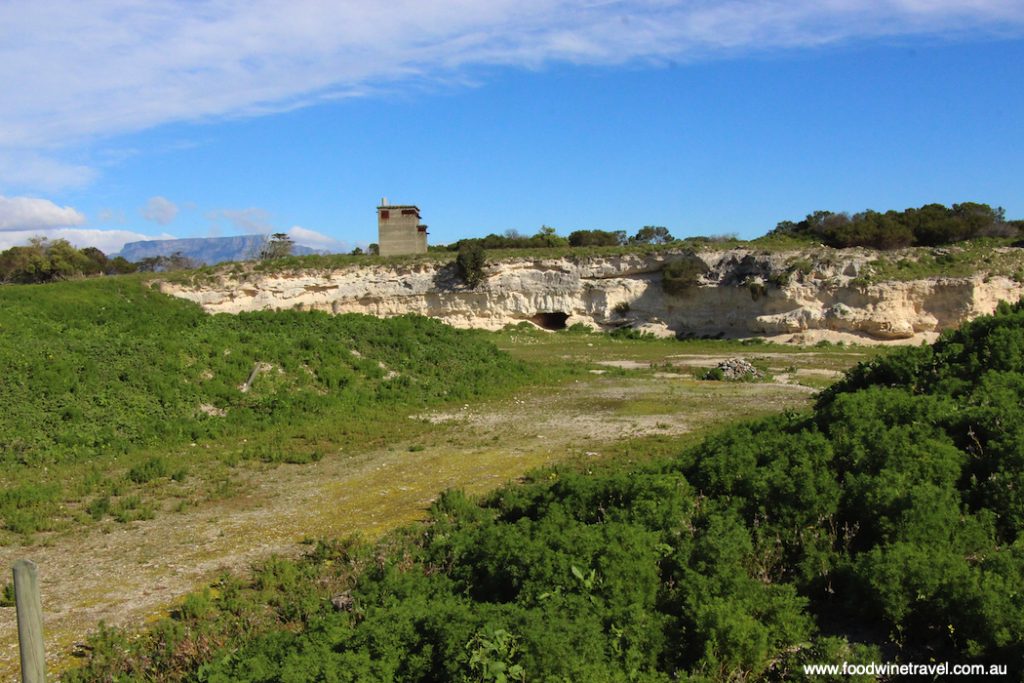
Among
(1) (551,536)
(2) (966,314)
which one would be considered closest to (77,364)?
(1) (551,536)

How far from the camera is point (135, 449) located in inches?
501

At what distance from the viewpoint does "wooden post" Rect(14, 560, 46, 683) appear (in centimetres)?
415

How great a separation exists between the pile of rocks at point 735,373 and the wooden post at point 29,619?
720 inches

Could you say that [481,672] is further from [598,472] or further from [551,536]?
[598,472]

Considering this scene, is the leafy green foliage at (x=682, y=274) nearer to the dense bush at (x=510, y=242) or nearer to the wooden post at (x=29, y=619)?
the dense bush at (x=510, y=242)

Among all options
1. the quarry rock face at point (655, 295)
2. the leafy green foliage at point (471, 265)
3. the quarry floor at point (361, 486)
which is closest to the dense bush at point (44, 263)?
the quarry rock face at point (655, 295)

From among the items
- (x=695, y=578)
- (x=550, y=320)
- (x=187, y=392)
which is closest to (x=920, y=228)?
(x=550, y=320)

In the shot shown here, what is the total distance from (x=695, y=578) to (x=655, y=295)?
34.6m

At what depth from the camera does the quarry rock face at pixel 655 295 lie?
33.2 m

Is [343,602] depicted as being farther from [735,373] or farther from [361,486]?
[735,373]

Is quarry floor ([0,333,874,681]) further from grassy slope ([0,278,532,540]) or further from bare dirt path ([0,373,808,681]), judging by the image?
grassy slope ([0,278,532,540])

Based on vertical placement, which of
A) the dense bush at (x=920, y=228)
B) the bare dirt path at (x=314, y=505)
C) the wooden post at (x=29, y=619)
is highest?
the dense bush at (x=920, y=228)

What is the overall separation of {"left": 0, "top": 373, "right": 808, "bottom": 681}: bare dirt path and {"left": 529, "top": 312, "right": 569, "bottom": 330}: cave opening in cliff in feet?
77.4

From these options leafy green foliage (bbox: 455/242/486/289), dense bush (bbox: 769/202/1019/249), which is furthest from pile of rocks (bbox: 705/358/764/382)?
dense bush (bbox: 769/202/1019/249)
